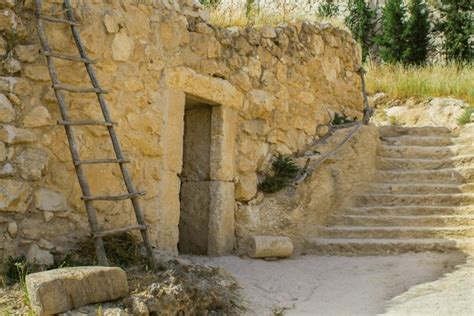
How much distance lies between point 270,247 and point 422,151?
3.03 m

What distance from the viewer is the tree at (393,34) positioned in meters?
13.4

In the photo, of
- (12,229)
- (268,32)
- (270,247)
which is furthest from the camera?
(268,32)

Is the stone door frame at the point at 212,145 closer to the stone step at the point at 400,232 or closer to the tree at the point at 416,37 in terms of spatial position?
the stone step at the point at 400,232

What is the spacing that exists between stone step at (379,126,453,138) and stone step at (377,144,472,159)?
0.58m

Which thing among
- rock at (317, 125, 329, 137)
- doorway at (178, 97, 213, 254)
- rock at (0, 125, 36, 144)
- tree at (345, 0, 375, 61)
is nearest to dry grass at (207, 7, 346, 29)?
doorway at (178, 97, 213, 254)

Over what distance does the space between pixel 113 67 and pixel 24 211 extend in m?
1.36

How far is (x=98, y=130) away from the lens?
4.39m

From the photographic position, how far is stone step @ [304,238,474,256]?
18.5 feet

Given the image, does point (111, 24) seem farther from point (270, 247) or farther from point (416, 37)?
point (416, 37)

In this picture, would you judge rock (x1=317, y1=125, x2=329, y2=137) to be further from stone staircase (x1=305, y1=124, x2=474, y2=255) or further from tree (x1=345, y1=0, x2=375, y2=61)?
tree (x1=345, y1=0, x2=375, y2=61)

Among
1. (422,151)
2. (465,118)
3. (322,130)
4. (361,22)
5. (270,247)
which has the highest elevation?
(361,22)

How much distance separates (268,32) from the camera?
21.0 feet

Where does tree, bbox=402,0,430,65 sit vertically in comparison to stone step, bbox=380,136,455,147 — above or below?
above

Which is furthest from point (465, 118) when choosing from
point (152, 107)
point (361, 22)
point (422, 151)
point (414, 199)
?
point (361, 22)
